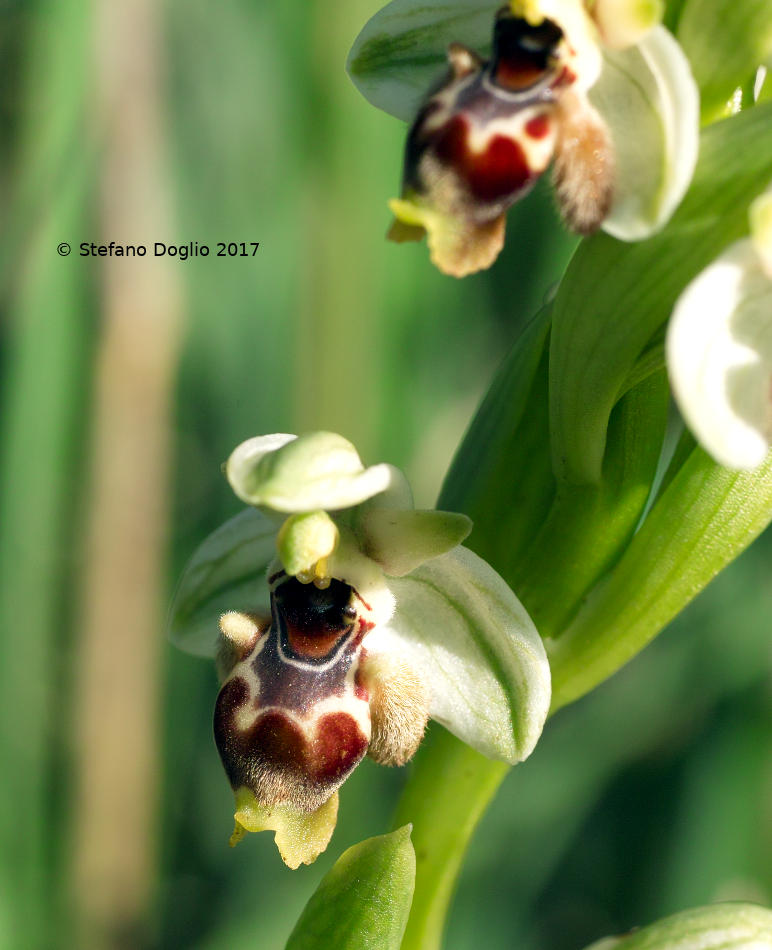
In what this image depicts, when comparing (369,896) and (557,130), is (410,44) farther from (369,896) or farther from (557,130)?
(369,896)

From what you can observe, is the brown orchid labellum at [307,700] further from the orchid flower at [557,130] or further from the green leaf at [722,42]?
the green leaf at [722,42]

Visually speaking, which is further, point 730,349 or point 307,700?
point 307,700

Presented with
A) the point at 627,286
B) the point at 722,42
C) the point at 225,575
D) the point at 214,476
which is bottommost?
the point at 214,476

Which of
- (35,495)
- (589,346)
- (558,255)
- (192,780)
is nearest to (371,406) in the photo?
(558,255)

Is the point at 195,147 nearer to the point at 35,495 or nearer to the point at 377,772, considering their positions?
the point at 35,495

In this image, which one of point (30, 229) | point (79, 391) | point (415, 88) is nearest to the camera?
point (415, 88)

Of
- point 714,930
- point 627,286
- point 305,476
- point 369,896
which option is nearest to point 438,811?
point 369,896

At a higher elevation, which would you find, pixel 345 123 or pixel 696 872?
pixel 345 123
